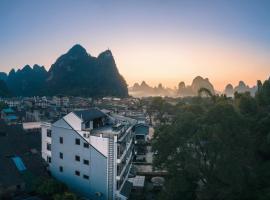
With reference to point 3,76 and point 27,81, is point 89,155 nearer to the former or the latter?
point 27,81

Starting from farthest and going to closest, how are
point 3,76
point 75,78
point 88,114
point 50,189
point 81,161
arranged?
point 3,76 < point 75,78 < point 88,114 < point 81,161 < point 50,189

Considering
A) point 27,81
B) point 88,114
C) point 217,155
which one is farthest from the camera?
point 27,81

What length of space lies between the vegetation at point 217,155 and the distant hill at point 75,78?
9537cm

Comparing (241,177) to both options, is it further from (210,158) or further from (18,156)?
(18,156)

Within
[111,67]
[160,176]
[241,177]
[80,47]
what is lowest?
[160,176]

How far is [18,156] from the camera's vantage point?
2369 centimetres

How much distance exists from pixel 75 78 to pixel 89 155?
4177 inches

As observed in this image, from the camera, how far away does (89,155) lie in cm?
2023

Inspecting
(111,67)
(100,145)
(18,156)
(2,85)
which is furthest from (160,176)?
(111,67)

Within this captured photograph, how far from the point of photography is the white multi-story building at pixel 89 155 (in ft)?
63.8

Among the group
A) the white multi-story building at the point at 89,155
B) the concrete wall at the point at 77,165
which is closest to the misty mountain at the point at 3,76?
the concrete wall at the point at 77,165

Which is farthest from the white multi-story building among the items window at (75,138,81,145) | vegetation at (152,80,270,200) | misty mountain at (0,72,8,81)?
misty mountain at (0,72,8,81)

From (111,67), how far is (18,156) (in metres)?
111

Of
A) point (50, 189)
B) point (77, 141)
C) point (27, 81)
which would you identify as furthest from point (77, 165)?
point (27, 81)
